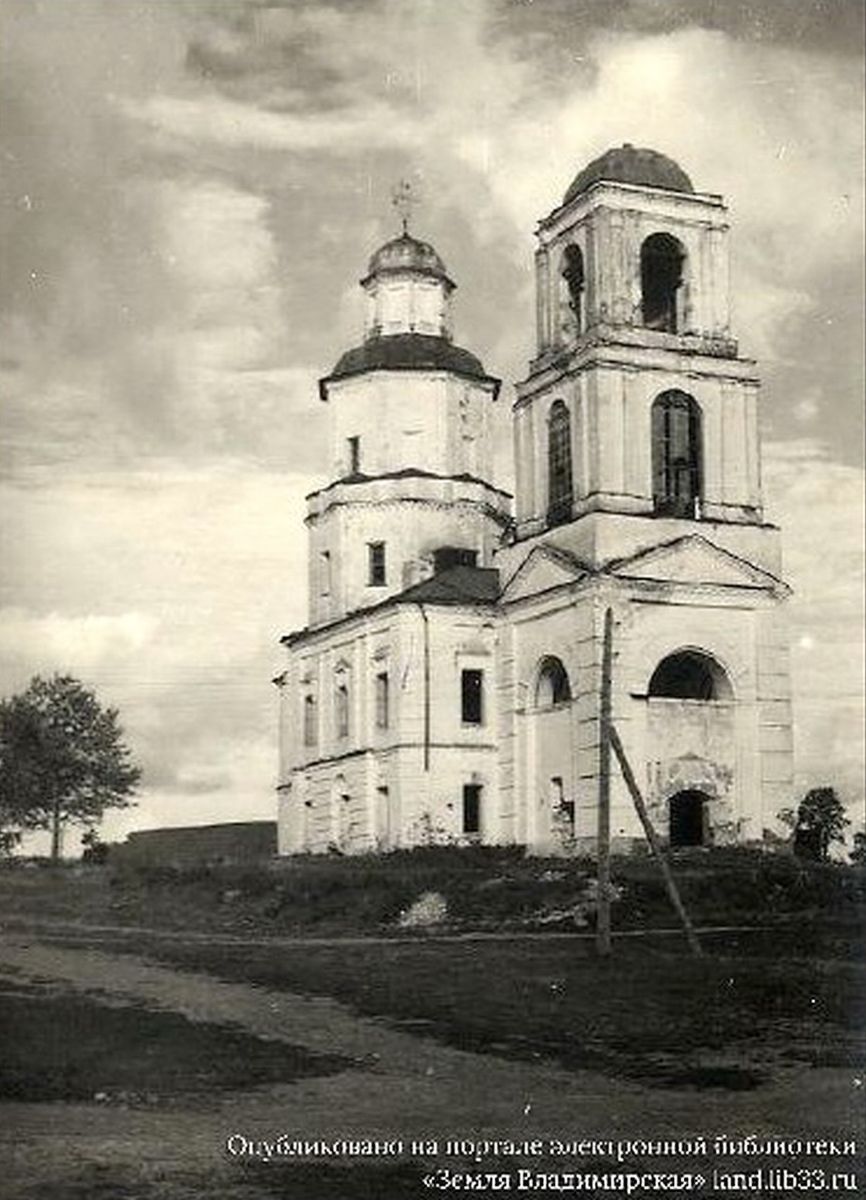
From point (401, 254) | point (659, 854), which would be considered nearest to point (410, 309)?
point (401, 254)

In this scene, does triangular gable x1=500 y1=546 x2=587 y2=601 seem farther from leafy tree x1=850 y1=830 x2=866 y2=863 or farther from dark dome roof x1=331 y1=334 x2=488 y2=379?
leafy tree x1=850 y1=830 x2=866 y2=863

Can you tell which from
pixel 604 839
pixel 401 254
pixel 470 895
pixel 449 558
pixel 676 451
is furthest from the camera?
pixel 449 558

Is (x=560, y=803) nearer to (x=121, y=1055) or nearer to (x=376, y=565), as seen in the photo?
(x=376, y=565)

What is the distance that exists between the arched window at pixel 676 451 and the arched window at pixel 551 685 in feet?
9.00

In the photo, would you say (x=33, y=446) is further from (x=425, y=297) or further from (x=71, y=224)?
(x=425, y=297)

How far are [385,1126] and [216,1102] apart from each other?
2.80ft

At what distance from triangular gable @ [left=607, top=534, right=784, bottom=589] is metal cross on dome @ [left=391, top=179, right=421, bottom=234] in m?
10.3

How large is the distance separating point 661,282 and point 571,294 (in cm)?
129

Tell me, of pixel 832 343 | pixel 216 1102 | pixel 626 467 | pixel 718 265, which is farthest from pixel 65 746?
pixel 718 265

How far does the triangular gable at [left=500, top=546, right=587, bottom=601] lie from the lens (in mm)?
21031

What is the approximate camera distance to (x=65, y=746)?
10367 mm

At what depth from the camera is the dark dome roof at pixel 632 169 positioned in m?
12.7

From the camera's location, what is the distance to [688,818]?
21234 mm

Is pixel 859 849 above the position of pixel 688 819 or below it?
below
